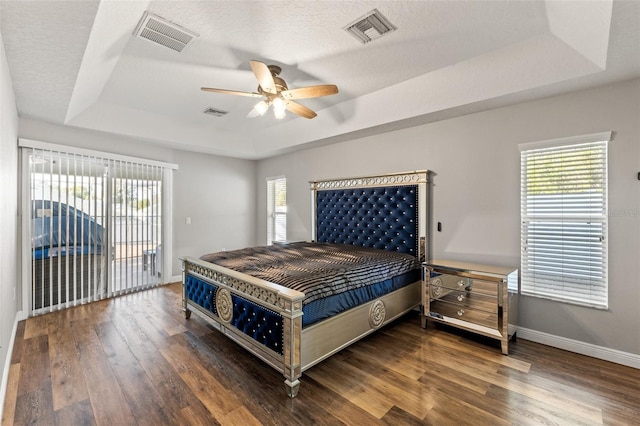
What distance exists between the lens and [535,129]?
288 centimetres

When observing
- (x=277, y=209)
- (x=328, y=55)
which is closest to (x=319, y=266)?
(x=328, y=55)

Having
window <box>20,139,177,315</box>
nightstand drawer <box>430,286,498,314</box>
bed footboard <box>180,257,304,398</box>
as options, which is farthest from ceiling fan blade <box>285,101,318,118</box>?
window <box>20,139,177,315</box>

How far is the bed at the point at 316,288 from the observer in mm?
2133

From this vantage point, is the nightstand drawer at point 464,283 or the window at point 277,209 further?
the window at point 277,209

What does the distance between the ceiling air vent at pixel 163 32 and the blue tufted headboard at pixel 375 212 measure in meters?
2.78

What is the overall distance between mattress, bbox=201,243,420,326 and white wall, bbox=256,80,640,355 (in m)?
0.82

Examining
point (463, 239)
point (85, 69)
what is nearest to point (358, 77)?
point (463, 239)

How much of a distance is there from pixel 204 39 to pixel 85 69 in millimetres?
1035

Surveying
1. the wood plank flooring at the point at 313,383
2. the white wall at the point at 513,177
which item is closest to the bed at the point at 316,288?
the wood plank flooring at the point at 313,383

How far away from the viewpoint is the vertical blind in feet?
11.8

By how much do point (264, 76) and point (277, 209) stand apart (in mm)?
3703

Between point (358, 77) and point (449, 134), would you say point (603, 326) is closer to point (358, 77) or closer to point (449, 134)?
point (449, 134)

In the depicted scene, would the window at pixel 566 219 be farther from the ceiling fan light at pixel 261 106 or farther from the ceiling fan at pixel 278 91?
the ceiling fan light at pixel 261 106

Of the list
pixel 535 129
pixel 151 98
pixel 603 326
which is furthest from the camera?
pixel 151 98
